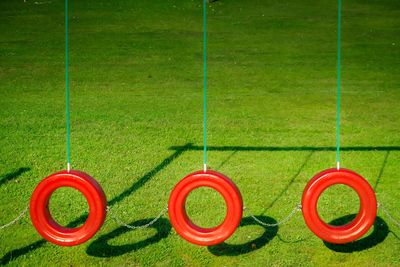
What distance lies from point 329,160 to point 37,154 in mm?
5423

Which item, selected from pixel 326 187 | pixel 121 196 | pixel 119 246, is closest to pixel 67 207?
pixel 121 196

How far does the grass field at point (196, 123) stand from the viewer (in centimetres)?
906

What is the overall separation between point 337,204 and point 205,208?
6.57ft

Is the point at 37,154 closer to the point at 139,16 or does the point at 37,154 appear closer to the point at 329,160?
the point at 329,160

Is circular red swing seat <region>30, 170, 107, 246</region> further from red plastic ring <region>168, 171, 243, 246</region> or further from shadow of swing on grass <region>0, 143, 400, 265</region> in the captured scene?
shadow of swing on grass <region>0, 143, 400, 265</region>

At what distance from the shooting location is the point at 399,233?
9.38 metres

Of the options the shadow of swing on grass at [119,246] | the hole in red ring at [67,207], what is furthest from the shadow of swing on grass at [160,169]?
the shadow of swing on grass at [119,246]

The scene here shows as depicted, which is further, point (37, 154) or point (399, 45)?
point (399, 45)

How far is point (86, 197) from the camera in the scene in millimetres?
7605

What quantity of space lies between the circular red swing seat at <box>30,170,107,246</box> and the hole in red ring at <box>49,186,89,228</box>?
6.47 feet

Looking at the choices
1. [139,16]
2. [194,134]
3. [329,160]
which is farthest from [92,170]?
[139,16]

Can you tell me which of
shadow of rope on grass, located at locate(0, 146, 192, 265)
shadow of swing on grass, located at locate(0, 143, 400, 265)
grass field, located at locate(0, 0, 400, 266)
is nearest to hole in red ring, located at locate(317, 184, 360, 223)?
grass field, located at locate(0, 0, 400, 266)

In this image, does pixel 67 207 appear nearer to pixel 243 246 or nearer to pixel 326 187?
pixel 243 246

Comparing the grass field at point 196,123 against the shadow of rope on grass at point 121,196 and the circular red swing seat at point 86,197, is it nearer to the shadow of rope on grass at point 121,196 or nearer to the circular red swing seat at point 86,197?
the shadow of rope on grass at point 121,196
